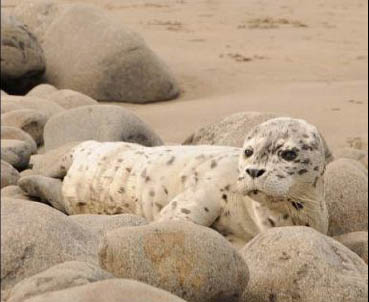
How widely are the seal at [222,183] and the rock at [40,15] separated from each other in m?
6.25

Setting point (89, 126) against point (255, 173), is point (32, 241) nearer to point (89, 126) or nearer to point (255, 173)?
point (255, 173)

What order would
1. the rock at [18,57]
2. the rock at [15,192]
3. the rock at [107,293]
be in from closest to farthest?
1. the rock at [107,293]
2. the rock at [15,192]
3. the rock at [18,57]

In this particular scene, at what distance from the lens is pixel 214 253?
330cm

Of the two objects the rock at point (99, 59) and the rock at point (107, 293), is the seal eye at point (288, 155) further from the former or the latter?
the rock at point (99, 59)

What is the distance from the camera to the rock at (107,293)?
2382 millimetres

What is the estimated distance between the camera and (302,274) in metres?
3.69

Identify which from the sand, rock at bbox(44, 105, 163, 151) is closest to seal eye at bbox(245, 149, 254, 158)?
rock at bbox(44, 105, 163, 151)

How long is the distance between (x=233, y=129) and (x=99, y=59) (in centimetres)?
477

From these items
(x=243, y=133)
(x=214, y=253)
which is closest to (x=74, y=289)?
(x=214, y=253)

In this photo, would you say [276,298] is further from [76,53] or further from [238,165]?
[76,53]

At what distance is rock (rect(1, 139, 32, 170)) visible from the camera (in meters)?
6.22

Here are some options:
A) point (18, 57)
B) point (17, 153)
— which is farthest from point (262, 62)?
point (17, 153)

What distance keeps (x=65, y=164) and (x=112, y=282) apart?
363cm

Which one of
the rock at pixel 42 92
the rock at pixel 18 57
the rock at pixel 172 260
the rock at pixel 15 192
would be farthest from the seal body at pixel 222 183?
the rock at pixel 18 57
